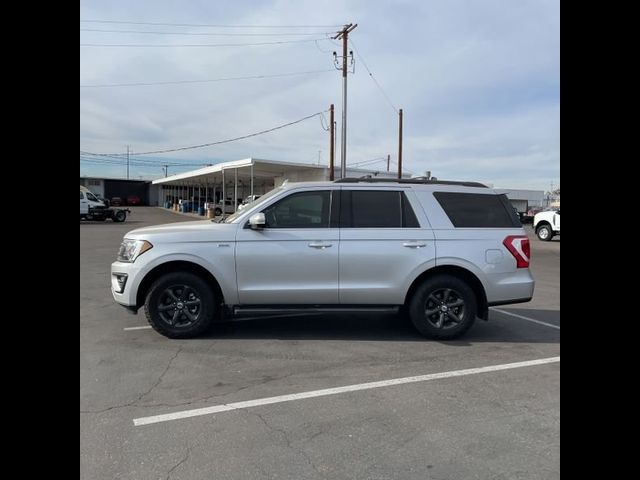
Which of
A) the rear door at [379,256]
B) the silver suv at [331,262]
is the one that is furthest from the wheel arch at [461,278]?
the rear door at [379,256]

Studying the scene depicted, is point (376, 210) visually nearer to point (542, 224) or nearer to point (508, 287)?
point (508, 287)

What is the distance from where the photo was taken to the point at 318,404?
3957 mm

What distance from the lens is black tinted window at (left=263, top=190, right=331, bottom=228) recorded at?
5.84m

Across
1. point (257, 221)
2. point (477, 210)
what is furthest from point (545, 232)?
point (257, 221)

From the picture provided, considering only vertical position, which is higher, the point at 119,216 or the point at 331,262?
the point at 119,216

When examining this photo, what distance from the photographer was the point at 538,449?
10.7ft

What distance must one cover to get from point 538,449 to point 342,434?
134 centimetres


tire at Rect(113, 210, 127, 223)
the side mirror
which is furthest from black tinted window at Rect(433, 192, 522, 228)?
tire at Rect(113, 210, 127, 223)

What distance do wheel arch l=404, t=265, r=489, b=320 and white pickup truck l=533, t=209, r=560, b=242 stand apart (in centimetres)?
1930

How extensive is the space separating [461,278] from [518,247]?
0.80 m
